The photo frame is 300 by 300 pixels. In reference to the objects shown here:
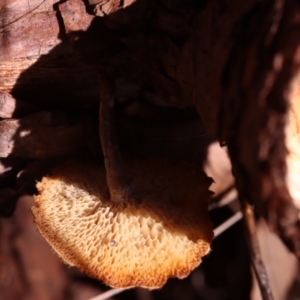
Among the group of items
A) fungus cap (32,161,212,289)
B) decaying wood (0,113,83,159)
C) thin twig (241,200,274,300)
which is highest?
decaying wood (0,113,83,159)

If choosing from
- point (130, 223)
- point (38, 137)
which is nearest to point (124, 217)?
point (130, 223)

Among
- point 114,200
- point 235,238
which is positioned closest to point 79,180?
point 114,200

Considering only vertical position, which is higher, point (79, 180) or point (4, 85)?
point (4, 85)

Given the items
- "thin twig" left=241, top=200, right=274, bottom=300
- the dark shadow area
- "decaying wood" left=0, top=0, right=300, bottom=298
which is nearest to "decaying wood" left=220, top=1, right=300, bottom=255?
"decaying wood" left=0, top=0, right=300, bottom=298

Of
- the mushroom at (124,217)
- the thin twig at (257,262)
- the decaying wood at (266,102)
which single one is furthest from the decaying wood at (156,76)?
the thin twig at (257,262)

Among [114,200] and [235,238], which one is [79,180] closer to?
[114,200]

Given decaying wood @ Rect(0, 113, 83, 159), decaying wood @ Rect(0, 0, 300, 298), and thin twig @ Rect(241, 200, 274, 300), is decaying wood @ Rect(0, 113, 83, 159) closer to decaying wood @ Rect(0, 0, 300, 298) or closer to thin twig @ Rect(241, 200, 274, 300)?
decaying wood @ Rect(0, 0, 300, 298)
